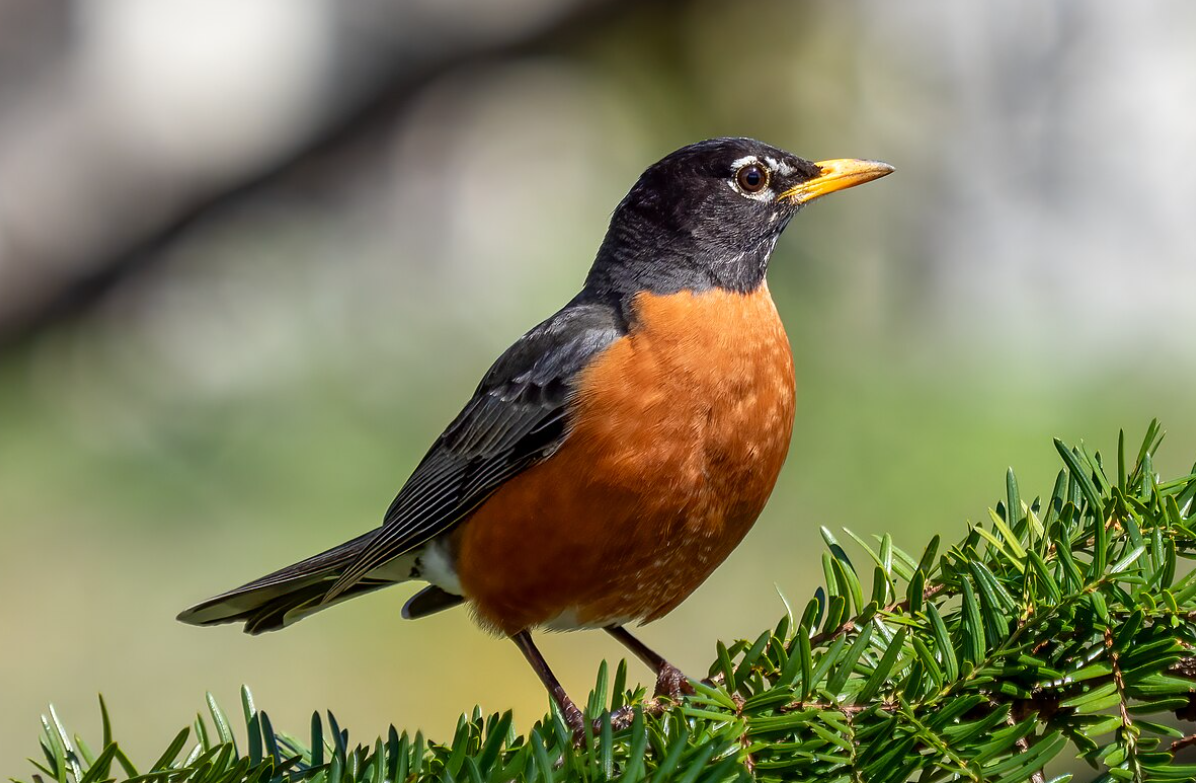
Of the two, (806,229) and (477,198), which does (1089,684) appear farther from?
(477,198)

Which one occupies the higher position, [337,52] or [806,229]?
[337,52]

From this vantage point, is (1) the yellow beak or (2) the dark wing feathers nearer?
(2) the dark wing feathers

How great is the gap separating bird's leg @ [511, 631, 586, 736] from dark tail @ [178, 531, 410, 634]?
1.26 feet

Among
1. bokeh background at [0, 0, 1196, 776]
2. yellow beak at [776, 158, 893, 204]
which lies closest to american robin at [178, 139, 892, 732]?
yellow beak at [776, 158, 893, 204]

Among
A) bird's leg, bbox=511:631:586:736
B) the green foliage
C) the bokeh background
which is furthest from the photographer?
the bokeh background

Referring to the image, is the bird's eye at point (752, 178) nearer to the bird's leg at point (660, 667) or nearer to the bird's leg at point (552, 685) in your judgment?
the bird's leg at point (660, 667)

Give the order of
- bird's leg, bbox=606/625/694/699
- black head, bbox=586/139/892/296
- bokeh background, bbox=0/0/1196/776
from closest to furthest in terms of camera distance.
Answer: bird's leg, bbox=606/625/694/699 < black head, bbox=586/139/892/296 < bokeh background, bbox=0/0/1196/776

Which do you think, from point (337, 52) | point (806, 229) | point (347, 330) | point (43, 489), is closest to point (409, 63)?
point (337, 52)

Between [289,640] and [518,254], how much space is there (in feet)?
7.85

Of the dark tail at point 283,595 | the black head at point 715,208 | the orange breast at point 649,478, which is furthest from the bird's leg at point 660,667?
the black head at point 715,208

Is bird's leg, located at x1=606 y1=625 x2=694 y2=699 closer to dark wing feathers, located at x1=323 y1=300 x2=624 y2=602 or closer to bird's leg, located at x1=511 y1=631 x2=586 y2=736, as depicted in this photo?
bird's leg, located at x1=511 y1=631 x2=586 y2=736

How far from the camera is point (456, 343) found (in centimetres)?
563

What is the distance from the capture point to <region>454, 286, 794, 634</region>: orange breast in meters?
2.72

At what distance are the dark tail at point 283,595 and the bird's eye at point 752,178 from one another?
139 centimetres
